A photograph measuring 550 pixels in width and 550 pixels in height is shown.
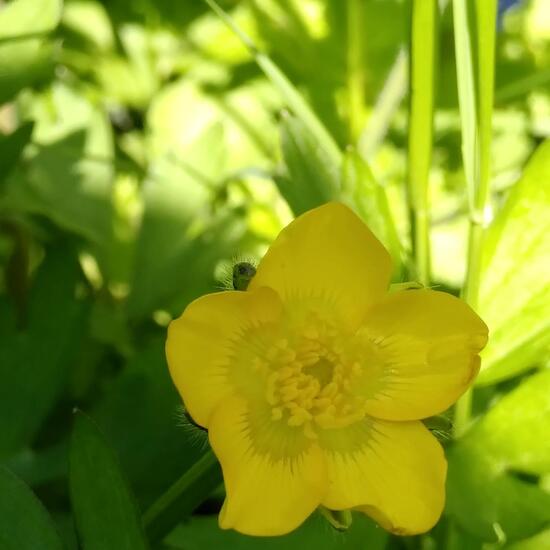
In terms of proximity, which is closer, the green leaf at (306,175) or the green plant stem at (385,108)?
the green leaf at (306,175)

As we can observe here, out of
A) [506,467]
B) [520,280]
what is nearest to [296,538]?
[506,467]

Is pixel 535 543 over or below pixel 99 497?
below

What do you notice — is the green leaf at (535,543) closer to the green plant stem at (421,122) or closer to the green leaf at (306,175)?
→ the green plant stem at (421,122)

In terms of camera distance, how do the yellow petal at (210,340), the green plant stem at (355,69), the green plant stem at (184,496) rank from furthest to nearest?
the green plant stem at (355,69)
the green plant stem at (184,496)
the yellow petal at (210,340)

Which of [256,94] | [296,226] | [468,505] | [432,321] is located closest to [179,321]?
[296,226]

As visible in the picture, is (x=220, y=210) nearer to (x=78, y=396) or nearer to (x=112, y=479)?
(x=78, y=396)

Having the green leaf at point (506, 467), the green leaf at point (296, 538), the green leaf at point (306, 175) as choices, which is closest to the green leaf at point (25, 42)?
the green leaf at point (306, 175)

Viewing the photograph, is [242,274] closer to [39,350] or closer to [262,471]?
[262,471]
